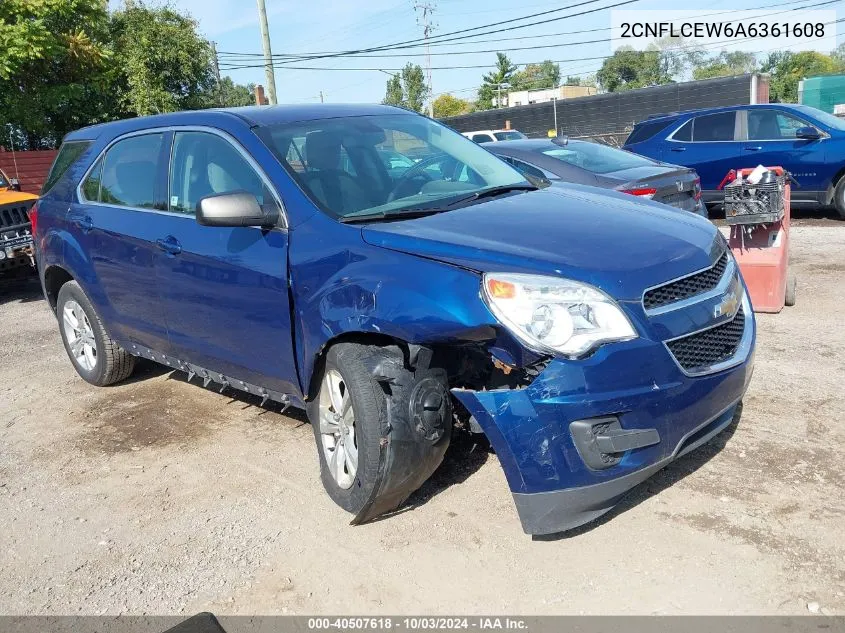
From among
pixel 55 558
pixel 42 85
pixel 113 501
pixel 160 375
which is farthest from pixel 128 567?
pixel 42 85

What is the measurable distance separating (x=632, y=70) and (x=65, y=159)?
104 meters

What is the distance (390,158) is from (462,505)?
1855 mm

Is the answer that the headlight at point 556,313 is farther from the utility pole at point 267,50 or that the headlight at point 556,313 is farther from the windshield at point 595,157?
the utility pole at point 267,50

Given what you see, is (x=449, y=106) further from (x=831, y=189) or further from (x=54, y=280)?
(x=54, y=280)

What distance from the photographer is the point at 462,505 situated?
3678 millimetres

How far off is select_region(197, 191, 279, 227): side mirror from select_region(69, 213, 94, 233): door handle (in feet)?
6.11

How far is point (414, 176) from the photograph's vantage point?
4.15 m

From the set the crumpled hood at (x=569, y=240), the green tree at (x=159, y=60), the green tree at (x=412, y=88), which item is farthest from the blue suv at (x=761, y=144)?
the green tree at (x=412, y=88)

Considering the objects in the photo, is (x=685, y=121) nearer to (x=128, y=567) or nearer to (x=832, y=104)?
(x=128, y=567)

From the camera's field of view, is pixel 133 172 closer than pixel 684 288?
No

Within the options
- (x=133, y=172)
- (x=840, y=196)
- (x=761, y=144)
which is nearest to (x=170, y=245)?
(x=133, y=172)

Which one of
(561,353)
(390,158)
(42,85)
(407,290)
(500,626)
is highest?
(42,85)

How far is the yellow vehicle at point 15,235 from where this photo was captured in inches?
380

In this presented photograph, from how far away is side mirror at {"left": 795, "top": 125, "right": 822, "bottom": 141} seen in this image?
1094 centimetres
